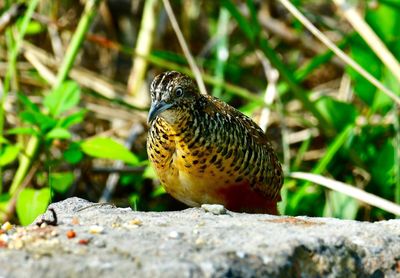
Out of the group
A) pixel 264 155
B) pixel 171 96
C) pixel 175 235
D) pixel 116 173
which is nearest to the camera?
pixel 175 235

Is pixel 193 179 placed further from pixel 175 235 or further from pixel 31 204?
pixel 175 235

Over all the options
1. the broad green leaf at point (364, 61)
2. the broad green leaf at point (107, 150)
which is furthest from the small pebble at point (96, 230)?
the broad green leaf at point (364, 61)

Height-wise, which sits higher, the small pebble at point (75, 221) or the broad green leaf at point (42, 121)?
the broad green leaf at point (42, 121)

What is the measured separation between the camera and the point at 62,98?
203 inches

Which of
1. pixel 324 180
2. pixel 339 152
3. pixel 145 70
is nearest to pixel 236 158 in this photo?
pixel 324 180

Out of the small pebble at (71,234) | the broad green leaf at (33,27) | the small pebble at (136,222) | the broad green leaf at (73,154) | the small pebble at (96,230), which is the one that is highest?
the broad green leaf at (33,27)

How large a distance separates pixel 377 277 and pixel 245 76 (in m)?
4.63

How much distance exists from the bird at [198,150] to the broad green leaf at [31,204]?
815mm

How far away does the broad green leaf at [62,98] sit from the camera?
202 inches

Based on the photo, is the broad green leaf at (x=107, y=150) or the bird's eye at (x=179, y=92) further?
the broad green leaf at (x=107, y=150)

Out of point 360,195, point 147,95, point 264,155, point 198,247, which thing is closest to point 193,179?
point 264,155

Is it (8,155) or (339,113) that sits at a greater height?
(339,113)

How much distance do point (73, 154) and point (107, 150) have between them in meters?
0.19

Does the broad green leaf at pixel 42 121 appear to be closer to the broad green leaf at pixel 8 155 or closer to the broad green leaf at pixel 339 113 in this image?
the broad green leaf at pixel 8 155
